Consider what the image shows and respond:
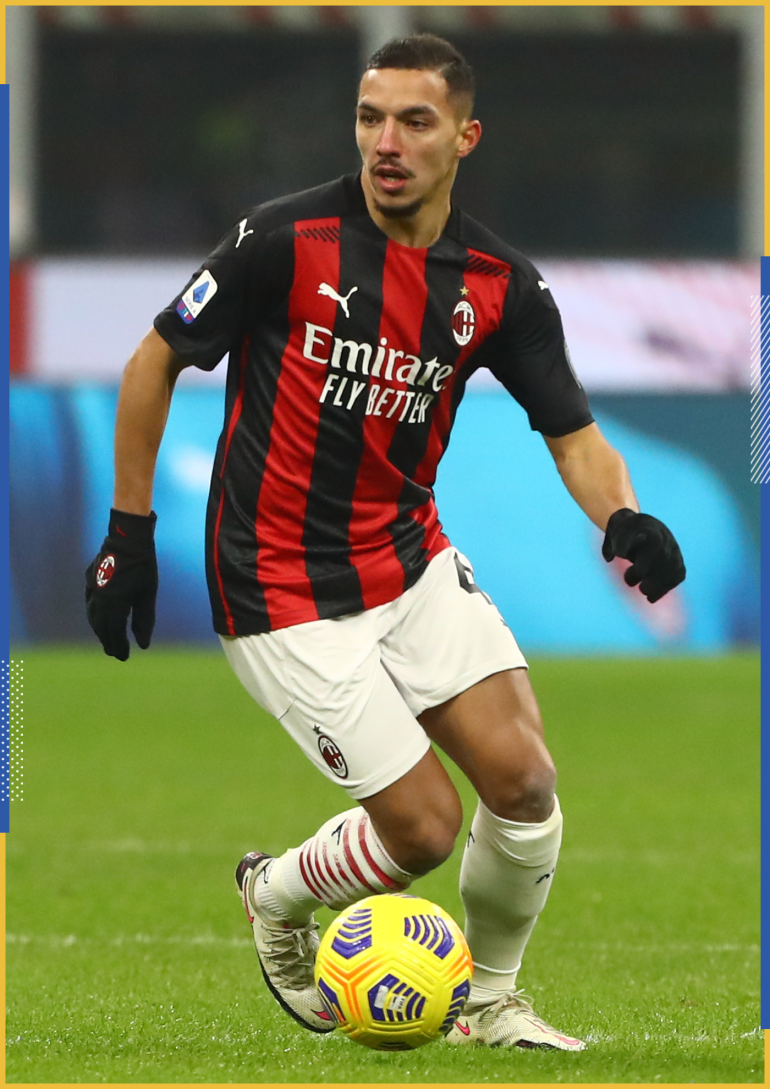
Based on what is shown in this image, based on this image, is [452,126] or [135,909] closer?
[452,126]

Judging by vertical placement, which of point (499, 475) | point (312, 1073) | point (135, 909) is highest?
point (312, 1073)

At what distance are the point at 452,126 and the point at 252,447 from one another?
3.22 ft

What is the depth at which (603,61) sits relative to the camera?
90.8ft

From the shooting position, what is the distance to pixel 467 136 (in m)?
4.86

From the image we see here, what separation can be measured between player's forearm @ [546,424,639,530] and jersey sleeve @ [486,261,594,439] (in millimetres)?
44

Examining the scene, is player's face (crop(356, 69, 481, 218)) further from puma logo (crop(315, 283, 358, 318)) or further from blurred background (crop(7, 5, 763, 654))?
blurred background (crop(7, 5, 763, 654))

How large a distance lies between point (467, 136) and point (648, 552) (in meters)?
1.20

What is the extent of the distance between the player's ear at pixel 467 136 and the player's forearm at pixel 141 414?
94cm

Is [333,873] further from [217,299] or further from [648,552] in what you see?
[217,299]

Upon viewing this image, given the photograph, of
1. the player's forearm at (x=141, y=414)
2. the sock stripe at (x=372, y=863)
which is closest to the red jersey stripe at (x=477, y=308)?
the player's forearm at (x=141, y=414)

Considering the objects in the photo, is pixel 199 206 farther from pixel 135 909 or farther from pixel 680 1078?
pixel 680 1078

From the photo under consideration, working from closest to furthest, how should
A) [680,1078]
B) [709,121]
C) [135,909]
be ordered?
[680,1078]
[135,909]
[709,121]

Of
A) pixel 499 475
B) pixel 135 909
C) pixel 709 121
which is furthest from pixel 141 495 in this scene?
pixel 709 121

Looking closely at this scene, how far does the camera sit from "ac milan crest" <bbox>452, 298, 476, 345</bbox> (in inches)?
190
